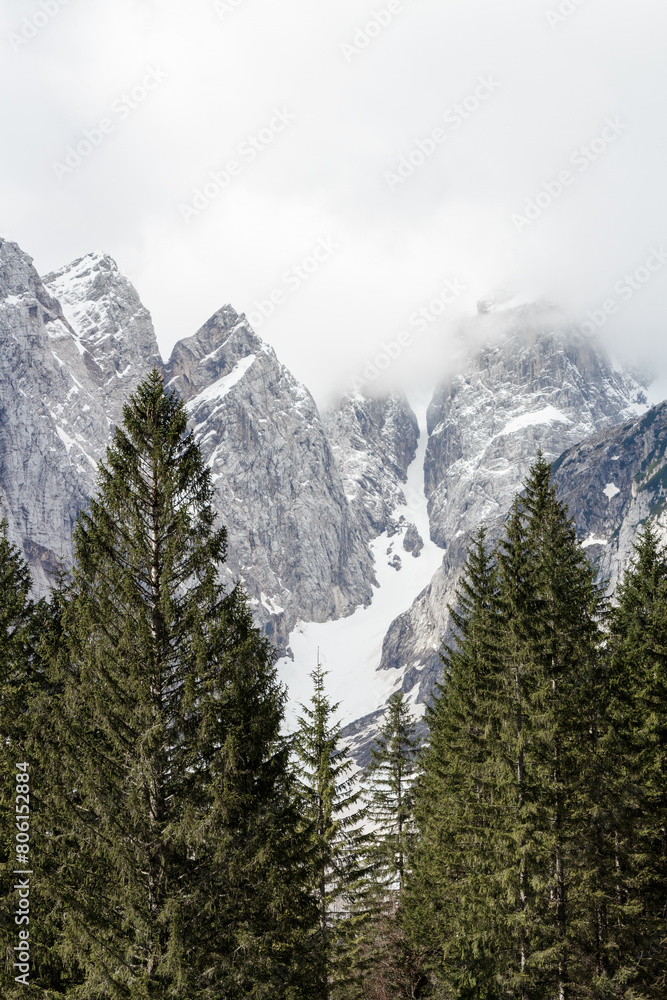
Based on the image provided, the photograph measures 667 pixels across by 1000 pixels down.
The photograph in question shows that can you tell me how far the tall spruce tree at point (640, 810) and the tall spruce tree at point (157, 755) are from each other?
940 cm

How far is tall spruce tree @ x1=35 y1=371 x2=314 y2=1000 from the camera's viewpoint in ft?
32.3

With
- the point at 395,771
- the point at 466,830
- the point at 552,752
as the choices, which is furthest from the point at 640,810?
the point at 395,771

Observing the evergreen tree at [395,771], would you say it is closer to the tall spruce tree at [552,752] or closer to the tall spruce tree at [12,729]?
the tall spruce tree at [552,752]

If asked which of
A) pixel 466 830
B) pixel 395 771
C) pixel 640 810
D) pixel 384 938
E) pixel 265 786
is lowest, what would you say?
pixel 384 938

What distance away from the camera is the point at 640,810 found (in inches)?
688

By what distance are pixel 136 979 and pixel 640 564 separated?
1924cm

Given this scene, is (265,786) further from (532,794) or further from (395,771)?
(395,771)

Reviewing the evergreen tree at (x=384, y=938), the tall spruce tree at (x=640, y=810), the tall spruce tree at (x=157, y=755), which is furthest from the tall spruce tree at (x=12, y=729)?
the tall spruce tree at (x=640, y=810)

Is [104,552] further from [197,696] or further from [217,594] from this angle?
[197,696]

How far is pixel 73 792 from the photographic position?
1043 cm

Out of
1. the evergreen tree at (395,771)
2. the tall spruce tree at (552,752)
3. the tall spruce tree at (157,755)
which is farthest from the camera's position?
the evergreen tree at (395,771)

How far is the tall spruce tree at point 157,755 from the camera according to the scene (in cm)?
985

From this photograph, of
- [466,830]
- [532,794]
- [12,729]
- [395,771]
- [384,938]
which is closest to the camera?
[12,729]

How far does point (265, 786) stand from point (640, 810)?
10626mm
